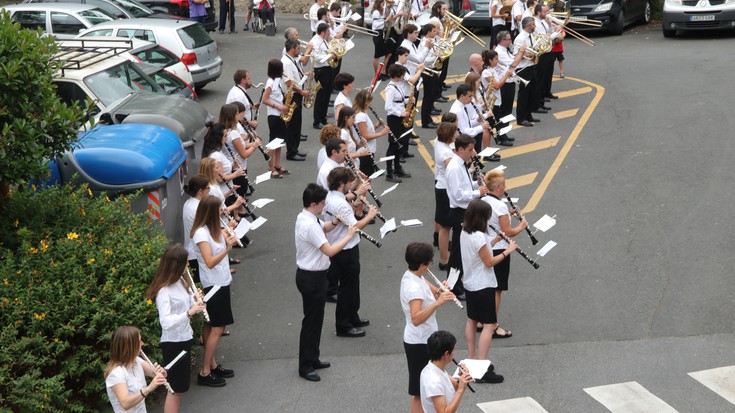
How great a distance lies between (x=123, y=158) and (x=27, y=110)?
2.03m

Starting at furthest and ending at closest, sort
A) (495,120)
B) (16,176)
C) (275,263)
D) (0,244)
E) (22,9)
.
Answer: (22,9)
(495,120)
(275,263)
(0,244)
(16,176)

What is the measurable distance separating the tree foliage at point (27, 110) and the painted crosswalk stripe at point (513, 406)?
4.60 m

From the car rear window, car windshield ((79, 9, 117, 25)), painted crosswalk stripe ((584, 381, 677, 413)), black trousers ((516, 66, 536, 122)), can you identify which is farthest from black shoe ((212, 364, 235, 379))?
car windshield ((79, 9, 117, 25))

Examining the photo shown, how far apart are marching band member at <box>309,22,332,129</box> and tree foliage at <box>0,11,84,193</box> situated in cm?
733

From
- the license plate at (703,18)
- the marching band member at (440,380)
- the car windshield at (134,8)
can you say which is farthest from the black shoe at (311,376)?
the license plate at (703,18)

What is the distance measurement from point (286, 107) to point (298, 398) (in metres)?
6.43

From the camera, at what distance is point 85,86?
1279 centimetres

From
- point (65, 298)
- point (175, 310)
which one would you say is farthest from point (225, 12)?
point (175, 310)

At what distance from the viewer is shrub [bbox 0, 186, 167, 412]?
782 centimetres

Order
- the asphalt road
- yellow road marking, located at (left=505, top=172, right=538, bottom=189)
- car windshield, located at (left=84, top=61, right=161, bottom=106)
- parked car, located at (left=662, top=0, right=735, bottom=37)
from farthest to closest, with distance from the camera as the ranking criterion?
parked car, located at (left=662, top=0, right=735, bottom=37), yellow road marking, located at (left=505, top=172, right=538, bottom=189), car windshield, located at (left=84, top=61, right=161, bottom=106), the asphalt road

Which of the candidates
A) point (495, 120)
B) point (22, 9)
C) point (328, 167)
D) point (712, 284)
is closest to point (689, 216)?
point (712, 284)

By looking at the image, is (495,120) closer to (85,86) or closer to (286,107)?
(286,107)

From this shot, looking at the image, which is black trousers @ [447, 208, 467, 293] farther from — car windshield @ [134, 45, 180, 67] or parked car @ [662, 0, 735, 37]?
parked car @ [662, 0, 735, 37]

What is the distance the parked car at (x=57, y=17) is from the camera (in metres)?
19.5
